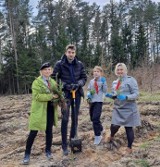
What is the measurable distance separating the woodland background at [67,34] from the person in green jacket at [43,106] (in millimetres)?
26424

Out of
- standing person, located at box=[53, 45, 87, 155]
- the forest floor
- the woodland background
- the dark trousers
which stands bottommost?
the forest floor

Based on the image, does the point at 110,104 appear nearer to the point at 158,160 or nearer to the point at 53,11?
the point at 158,160

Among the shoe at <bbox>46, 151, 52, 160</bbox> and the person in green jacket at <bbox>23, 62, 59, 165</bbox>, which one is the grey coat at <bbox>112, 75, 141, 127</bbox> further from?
the shoe at <bbox>46, 151, 52, 160</bbox>

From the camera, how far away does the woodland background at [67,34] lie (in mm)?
35812

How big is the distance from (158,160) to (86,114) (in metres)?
5.02

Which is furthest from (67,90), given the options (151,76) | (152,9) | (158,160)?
(152,9)

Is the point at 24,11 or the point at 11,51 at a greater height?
the point at 24,11

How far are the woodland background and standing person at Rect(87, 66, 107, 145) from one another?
84.1ft

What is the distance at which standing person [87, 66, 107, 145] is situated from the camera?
582 cm

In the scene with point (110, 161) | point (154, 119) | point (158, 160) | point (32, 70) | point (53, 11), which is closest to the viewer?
point (158, 160)

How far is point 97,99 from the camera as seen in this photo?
583 cm

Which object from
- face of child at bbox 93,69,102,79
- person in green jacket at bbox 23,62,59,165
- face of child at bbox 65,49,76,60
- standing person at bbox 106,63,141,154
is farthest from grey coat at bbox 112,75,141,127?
person in green jacket at bbox 23,62,59,165

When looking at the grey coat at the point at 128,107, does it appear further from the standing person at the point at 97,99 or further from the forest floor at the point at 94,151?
the forest floor at the point at 94,151

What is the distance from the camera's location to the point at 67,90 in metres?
5.40
